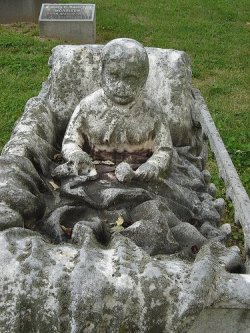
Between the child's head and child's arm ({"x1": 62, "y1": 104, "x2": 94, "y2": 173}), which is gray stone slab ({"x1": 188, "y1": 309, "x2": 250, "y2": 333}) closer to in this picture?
child's arm ({"x1": 62, "y1": 104, "x2": 94, "y2": 173})

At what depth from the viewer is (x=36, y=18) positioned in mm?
10039

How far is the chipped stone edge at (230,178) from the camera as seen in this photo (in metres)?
2.97

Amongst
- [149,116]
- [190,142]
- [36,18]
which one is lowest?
[36,18]

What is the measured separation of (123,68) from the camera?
8.37 feet

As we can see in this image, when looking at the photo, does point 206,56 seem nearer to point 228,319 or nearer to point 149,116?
point 149,116

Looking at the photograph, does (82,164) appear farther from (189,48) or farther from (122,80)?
(189,48)

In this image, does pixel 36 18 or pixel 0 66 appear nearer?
pixel 0 66

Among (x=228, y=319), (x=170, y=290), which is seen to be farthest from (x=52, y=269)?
(x=228, y=319)

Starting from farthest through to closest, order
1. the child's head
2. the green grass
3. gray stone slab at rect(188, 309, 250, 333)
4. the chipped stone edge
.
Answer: the green grass < the chipped stone edge < the child's head < gray stone slab at rect(188, 309, 250, 333)

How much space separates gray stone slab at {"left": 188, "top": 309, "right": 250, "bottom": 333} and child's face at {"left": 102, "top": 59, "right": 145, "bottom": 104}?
108cm

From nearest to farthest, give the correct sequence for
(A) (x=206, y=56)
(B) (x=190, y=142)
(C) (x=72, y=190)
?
(C) (x=72, y=190), (B) (x=190, y=142), (A) (x=206, y=56)

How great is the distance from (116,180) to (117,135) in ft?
0.83

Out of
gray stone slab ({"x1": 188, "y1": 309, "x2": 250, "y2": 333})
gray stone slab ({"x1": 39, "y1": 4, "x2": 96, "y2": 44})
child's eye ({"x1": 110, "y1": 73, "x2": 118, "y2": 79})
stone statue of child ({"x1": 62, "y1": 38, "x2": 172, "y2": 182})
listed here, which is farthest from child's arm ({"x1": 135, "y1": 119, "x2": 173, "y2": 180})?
gray stone slab ({"x1": 39, "y1": 4, "x2": 96, "y2": 44})

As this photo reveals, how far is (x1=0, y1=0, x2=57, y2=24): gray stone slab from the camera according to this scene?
9.80 m
